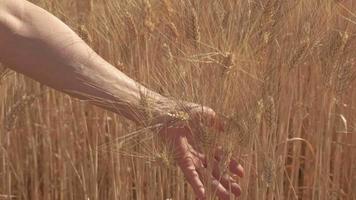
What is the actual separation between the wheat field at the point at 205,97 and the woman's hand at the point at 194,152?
0.09 feet

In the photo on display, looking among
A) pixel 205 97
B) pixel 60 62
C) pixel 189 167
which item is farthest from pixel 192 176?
pixel 60 62

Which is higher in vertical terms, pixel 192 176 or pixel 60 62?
pixel 60 62

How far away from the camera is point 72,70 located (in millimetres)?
1110

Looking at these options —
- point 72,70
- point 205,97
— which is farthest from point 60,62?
point 205,97

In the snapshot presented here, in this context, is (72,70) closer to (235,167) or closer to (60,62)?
(60,62)

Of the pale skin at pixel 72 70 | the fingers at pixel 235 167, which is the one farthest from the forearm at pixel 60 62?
the fingers at pixel 235 167

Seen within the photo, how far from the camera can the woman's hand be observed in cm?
108

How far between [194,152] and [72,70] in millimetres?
229

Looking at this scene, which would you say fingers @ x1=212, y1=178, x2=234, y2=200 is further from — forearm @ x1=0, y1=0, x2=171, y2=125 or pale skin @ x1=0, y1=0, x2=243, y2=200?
forearm @ x1=0, y1=0, x2=171, y2=125

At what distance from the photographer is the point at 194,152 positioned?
44.7 inches

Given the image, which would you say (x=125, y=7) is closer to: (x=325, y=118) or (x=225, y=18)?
(x=225, y=18)

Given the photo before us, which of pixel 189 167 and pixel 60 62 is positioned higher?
pixel 60 62

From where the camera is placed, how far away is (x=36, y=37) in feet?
3.66

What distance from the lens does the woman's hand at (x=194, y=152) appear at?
42.5 inches
